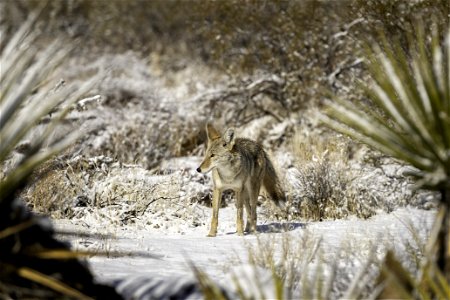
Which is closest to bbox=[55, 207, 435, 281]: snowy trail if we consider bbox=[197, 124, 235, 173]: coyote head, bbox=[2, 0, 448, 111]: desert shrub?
bbox=[197, 124, 235, 173]: coyote head

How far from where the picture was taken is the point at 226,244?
6.64 meters

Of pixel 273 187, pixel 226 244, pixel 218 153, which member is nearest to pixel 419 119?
pixel 226 244

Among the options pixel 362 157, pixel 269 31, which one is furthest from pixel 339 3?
pixel 362 157

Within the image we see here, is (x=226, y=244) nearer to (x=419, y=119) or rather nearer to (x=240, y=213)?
(x=240, y=213)

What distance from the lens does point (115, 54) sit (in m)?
26.2

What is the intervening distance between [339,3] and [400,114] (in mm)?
11600

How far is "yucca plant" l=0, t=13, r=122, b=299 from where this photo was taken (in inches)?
130

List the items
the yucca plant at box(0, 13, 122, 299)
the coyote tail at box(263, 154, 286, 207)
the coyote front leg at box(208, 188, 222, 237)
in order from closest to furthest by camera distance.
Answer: the yucca plant at box(0, 13, 122, 299) < the coyote front leg at box(208, 188, 222, 237) < the coyote tail at box(263, 154, 286, 207)

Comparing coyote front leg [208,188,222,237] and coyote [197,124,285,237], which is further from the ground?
coyote [197,124,285,237]

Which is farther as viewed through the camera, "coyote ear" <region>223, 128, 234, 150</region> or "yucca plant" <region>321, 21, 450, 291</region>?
"coyote ear" <region>223, 128, 234, 150</region>

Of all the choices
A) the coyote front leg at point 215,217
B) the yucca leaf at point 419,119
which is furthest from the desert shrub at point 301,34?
the yucca leaf at point 419,119

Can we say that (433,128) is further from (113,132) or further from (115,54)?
(115,54)

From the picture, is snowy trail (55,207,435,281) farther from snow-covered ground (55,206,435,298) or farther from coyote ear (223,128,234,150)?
coyote ear (223,128,234,150)

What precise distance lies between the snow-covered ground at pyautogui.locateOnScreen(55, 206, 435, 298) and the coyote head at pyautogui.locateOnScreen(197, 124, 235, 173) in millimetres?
724
